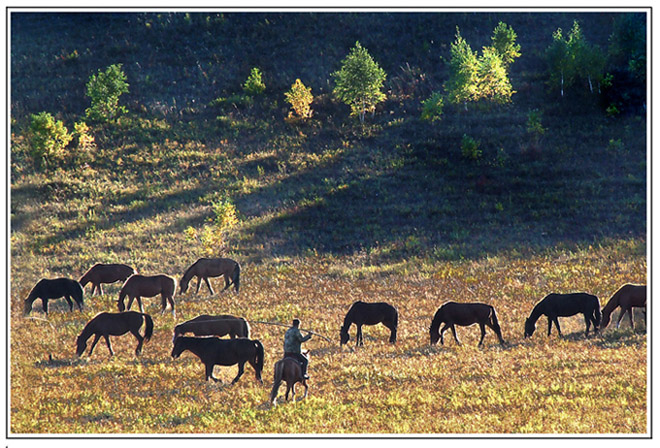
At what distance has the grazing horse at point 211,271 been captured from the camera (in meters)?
27.4

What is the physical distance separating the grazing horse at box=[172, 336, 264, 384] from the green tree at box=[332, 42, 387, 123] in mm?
44191

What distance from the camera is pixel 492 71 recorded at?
191 ft

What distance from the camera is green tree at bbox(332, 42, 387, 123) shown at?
57.8 meters

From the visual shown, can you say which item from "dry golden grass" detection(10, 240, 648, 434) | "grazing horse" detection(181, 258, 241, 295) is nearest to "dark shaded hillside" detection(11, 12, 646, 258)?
"grazing horse" detection(181, 258, 241, 295)

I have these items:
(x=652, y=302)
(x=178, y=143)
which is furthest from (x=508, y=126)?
(x=652, y=302)

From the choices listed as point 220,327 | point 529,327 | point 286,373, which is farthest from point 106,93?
point 286,373

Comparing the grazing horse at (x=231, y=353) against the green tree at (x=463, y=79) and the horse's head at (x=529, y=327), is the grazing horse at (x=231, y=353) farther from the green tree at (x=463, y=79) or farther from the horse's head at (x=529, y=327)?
the green tree at (x=463, y=79)

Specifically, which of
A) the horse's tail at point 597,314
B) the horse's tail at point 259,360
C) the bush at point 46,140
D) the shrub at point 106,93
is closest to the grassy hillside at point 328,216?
the horse's tail at point 259,360

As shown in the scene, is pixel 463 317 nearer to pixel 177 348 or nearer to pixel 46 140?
pixel 177 348

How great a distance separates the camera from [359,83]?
57781 millimetres

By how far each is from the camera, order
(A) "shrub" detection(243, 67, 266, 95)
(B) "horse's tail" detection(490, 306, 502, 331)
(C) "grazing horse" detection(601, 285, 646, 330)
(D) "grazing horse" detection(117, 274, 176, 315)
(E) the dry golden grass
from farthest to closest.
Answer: (A) "shrub" detection(243, 67, 266, 95), (D) "grazing horse" detection(117, 274, 176, 315), (C) "grazing horse" detection(601, 285, 646, 330), (B) "horse's tail" detection(490, 306, 502, 331), (E) the dry golden grass

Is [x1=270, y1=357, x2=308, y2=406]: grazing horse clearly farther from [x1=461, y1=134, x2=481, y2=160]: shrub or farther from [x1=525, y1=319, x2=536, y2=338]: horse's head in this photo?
[x1=461, y1=134, x2=481, y2=160]: shrub

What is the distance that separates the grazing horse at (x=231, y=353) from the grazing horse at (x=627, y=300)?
11.7 metres

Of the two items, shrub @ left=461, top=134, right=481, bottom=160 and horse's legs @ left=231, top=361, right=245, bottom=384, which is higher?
shrub @ left=461, top=134, right=481, bottom=160
